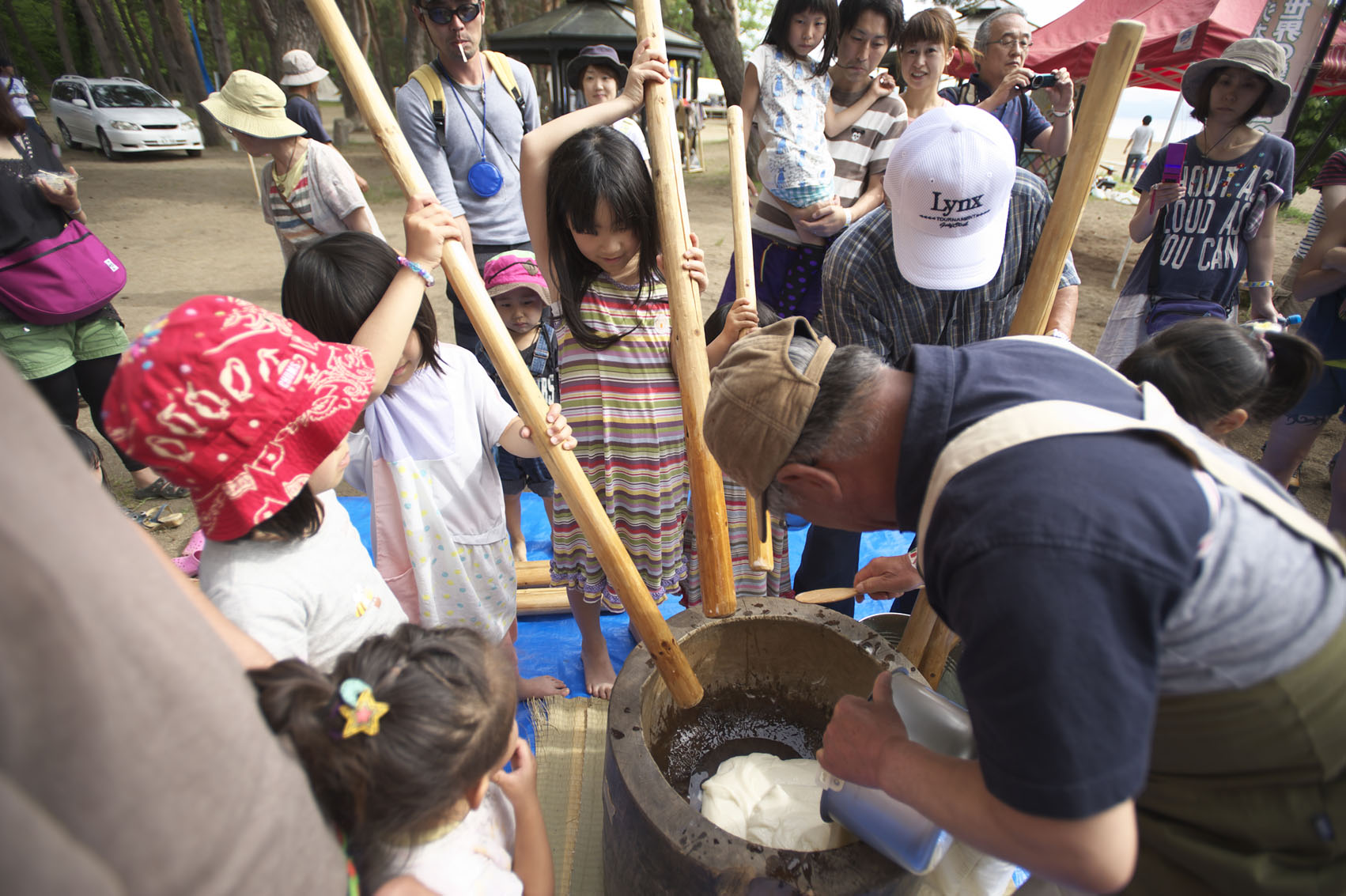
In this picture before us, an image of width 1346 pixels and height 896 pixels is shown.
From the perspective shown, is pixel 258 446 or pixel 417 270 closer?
pixel 258 446

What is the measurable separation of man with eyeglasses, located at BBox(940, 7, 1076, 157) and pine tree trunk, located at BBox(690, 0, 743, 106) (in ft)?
19.3

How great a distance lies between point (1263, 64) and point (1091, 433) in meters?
3.24

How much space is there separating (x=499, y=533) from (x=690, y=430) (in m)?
0.69

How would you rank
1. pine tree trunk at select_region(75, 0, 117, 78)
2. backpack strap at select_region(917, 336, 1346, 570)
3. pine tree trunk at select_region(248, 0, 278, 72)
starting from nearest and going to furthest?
backpack strap at select_region(917, 336, 1346, 570) < pine tree trunk at select_region(248, 0, 278, 72) < pine tree trunk at select_region(75, 0, 117, 78)

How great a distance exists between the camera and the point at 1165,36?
679 cm

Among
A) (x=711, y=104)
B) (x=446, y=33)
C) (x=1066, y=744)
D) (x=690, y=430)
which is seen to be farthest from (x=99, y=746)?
(x=711, y=104)

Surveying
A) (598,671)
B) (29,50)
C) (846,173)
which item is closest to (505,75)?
(846,173)

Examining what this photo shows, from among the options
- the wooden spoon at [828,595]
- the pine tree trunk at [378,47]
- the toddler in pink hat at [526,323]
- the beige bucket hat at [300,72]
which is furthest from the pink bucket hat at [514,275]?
the pine tree trunk at [378,47]

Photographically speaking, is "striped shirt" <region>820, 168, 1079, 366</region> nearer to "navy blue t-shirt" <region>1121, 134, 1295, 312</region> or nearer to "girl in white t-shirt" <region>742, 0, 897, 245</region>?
"girl in white t-shirt" <region>742, 0, 897, 245</region>

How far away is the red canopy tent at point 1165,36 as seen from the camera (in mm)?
6277

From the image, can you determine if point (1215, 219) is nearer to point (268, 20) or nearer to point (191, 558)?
point (191, 558)

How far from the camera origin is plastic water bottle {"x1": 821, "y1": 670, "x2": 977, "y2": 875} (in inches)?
46.1

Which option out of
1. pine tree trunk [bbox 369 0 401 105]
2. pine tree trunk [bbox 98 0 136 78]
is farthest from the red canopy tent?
pine tree trunk [bbox 98 0 136 78]

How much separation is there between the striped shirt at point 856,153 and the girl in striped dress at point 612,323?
1.29 m
